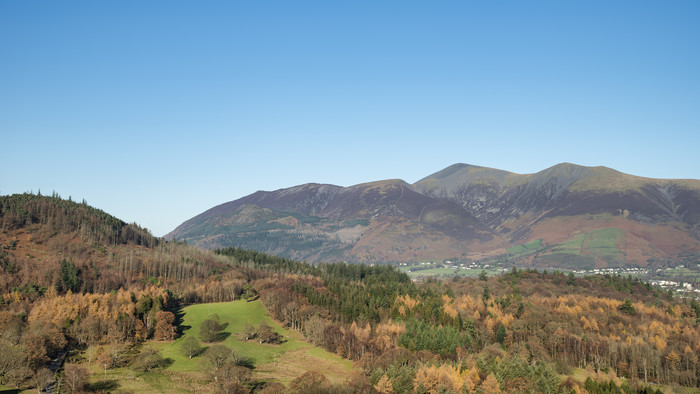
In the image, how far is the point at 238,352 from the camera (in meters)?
132

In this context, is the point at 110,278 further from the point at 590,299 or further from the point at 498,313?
the point at 590,299

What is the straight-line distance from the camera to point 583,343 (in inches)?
5915

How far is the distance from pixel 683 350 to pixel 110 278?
201 meters

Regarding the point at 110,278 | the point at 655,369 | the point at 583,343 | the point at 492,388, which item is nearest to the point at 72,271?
the point at 110,278

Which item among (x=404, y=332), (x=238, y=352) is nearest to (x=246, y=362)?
(x=238, y=352)

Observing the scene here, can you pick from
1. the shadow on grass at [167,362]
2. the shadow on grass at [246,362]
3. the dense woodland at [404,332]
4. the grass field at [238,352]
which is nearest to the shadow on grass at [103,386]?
the grass field at [238,352]

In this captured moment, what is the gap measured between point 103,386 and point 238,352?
1413 inches

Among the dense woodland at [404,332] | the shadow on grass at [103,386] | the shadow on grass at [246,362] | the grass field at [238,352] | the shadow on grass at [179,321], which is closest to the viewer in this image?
the shadow on grass at [103,386]

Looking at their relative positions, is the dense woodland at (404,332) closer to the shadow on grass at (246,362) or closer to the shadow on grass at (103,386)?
the shadow on grass at (103,386)

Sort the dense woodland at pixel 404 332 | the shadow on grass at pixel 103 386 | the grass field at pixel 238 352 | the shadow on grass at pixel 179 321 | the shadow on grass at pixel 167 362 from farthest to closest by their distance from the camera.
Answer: the shadow on grass at pixel 179 321
the shadow on grass at pixel 167 362
the dense woodland at pixel 404 332
the grass field at pixel 238 352
the shadow on grass at pixel 103 386

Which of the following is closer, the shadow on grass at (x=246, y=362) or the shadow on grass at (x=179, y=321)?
the shadow on grass at (x=246, y=362)

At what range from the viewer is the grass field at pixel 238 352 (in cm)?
10994

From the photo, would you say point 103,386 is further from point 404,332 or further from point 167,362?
point 404,332

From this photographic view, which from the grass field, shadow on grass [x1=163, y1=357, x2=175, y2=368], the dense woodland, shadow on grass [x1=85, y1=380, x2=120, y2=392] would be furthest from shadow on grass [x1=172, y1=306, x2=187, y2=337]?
shadow on grass [x1=85, y1=380, x2=120, y2=392]
